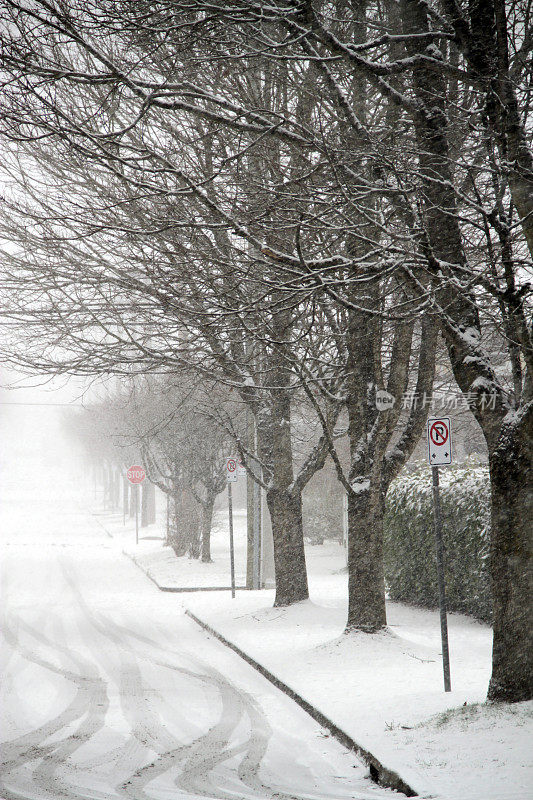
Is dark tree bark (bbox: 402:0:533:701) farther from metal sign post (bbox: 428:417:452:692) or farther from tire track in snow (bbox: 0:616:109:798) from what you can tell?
tire track in snow (bbox: 0:616:109:798)

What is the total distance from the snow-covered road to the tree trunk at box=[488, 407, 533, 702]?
57.7 inches

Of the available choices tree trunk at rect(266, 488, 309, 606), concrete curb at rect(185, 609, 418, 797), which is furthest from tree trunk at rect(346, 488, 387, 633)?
tree trunk at rect(266, 488, 309, 606)

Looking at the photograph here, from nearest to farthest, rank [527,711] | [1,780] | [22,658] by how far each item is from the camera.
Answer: [1,780], [527,711], [22,658]

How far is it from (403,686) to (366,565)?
8.29ft

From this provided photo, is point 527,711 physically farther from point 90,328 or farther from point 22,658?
point 90,328

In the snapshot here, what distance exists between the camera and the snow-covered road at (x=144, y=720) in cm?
550

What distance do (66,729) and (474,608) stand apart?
7048 millimetres

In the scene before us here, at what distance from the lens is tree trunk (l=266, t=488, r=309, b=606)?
1354cm

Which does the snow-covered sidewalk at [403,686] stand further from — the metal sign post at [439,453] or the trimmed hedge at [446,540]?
the metal sign post at [439,453]

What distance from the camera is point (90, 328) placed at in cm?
1199

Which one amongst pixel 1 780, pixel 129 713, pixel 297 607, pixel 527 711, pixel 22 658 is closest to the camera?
pixel 1 780

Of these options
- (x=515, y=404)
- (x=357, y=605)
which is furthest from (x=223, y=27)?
(x=357, y=605)

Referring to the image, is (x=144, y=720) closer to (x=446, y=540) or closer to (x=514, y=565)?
(x=514, y=565)

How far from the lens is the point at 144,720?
7.22 metres
